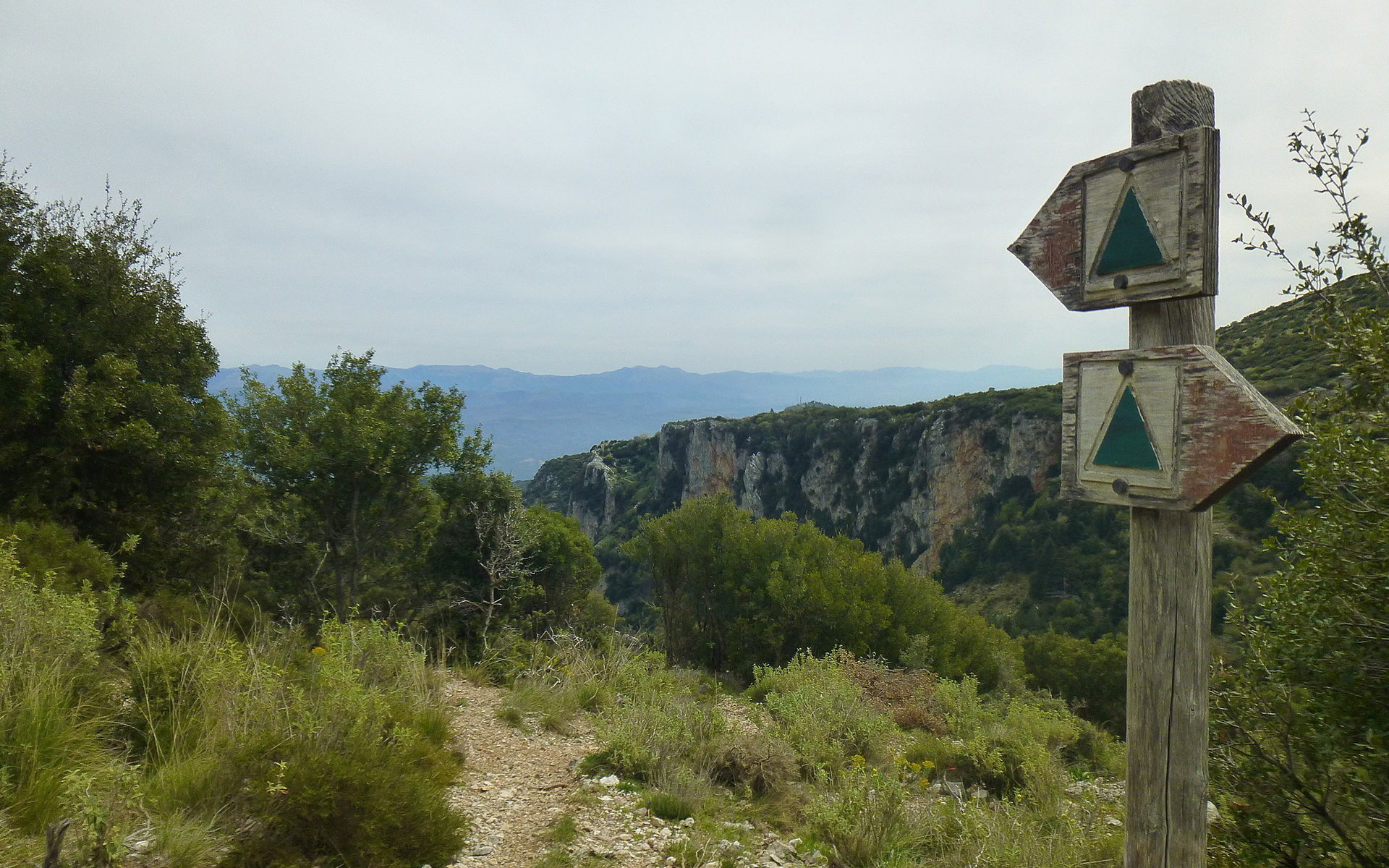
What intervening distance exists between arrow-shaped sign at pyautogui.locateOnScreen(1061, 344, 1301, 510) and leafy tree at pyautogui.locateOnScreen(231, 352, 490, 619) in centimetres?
1292

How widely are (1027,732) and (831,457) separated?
62.2m

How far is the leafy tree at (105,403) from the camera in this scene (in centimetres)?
870

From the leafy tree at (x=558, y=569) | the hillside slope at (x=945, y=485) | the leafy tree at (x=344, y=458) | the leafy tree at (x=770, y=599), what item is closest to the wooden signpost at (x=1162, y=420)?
the leafy tree at (x=344, y=458)

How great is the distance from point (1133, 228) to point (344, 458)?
533 inches

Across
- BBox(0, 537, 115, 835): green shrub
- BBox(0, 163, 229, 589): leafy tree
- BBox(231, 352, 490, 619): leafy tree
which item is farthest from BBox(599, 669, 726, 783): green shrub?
BBox(231, 352, 490, 619): leafy tree

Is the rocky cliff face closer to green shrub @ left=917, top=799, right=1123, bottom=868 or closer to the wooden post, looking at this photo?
green shrub @ left=917, top=799, right=1123, bottom=868

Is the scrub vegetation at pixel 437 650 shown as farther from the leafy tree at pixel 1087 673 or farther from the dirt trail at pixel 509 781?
the leafy tree at pixel 1087 673

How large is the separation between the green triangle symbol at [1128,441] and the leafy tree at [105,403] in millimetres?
9589

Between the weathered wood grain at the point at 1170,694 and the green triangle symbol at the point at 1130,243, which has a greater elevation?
the green triangle symbol at the point at 1130,243

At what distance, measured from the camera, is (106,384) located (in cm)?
920

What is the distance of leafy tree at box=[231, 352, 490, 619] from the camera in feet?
42.4

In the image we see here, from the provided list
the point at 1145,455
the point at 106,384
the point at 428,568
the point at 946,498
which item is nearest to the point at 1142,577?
the point at 1145,455

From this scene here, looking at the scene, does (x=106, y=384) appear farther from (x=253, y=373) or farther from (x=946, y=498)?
(x=946, y=498)

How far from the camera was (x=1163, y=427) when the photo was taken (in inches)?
68.3
